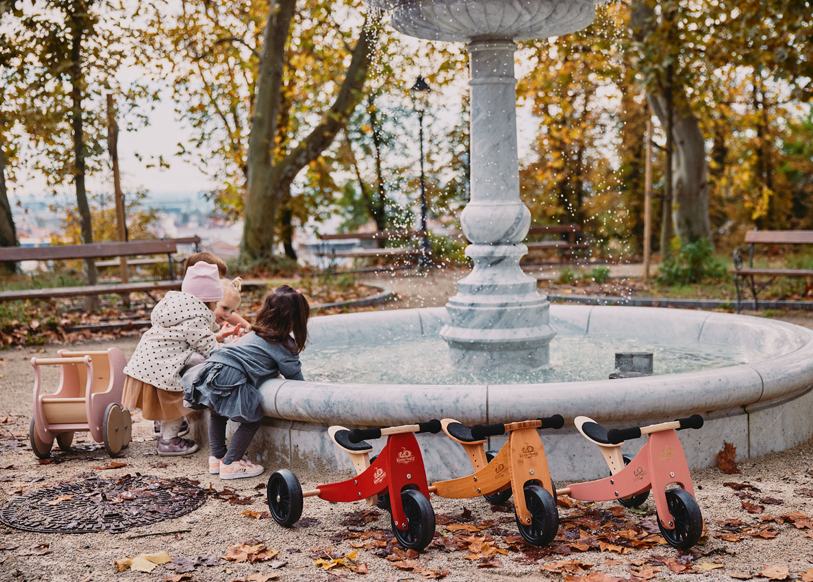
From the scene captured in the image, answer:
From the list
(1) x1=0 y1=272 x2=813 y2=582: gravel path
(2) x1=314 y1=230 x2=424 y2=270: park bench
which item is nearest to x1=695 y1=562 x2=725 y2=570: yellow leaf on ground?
(1) x1=0 y1=272 x2=813 y2=582: gravel path

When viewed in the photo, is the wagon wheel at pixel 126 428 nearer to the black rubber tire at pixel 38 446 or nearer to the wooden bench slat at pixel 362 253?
the black rubber tire at pixel 38 446

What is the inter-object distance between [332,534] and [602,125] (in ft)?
66.5

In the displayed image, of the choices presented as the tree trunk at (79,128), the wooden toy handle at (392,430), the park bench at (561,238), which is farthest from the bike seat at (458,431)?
the park bench at (561,238)

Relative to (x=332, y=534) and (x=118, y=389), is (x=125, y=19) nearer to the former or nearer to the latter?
(x=118, y=389)

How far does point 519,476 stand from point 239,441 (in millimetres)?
1662

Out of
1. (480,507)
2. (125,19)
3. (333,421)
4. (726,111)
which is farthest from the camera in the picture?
(726,111)

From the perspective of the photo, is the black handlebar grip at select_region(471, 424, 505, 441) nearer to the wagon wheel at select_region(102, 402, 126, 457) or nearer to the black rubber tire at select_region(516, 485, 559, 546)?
the black rubber tire at select_region(516, 485, 559, 546)

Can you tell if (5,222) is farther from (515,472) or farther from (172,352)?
(515,472)

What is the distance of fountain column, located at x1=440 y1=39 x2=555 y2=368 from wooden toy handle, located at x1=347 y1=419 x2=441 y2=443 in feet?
6.70

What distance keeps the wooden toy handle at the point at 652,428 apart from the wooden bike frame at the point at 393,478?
0.80 meters

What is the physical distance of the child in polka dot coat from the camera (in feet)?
15.4

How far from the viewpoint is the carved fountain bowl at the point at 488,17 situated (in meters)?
4.97

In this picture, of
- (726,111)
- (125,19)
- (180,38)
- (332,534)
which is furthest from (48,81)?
(726,111)

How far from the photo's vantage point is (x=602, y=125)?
22.1 m
